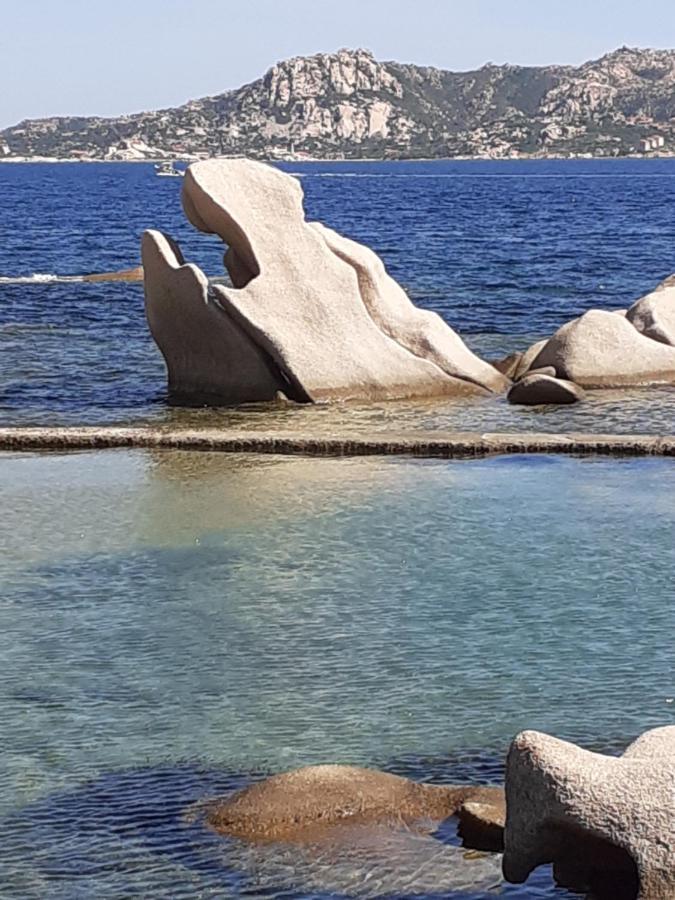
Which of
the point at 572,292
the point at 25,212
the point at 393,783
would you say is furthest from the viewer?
the point at 25,212

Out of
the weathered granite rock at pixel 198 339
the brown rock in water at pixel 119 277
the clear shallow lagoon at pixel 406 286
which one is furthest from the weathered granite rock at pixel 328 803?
the brown rock in water at pixel 119 277

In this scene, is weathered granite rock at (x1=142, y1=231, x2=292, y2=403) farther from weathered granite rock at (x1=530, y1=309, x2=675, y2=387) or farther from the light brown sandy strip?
weathered granite rock at (x1=530, y1=309, x2=675, y2=387)

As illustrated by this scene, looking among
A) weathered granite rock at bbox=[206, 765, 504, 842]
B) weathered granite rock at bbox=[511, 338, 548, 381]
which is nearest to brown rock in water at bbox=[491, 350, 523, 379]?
weathered granite rock at bbox=[511, 338, 548, 381]

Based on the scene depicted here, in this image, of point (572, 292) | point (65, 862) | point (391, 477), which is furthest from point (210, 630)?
point (572, 292)

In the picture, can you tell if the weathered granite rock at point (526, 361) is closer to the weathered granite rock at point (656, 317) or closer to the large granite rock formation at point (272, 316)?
the weathered granite rock at point (656, 317)

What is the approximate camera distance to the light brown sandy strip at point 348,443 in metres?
16.0

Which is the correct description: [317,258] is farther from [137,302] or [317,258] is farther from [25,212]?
[25,212]

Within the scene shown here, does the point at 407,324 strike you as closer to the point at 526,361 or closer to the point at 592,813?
the point at 526,361

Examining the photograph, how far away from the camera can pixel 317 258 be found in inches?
789

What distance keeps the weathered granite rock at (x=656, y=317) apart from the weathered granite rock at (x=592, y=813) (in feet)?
52.0

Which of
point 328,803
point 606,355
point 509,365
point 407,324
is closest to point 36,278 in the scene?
point 509,365

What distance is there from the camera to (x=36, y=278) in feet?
139

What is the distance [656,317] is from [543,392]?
9.64 ft

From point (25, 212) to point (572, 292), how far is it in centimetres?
5226
